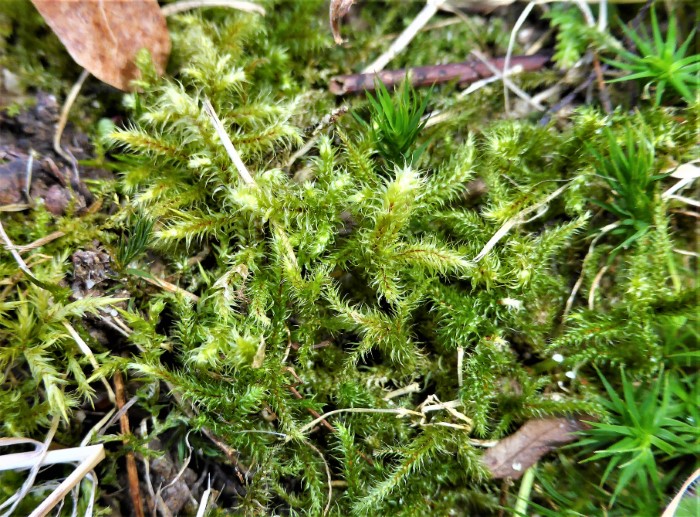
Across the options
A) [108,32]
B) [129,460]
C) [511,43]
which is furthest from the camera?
[511,43]

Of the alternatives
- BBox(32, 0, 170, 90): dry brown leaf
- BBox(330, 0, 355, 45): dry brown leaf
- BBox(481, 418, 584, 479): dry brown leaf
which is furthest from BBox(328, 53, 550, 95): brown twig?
BBox(481, 418, 584, 479): dry brown leaf

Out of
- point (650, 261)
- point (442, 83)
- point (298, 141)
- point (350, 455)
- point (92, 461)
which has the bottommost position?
point (92, 461)

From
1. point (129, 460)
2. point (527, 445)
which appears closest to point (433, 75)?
point (527, 445)

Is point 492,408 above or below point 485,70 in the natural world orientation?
below

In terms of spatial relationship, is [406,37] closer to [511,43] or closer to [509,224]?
[511,43]

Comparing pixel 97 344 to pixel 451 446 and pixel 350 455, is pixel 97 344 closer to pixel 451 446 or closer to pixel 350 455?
pixel 350 455

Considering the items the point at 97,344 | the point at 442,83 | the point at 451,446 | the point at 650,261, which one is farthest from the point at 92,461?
the point at 650,261
